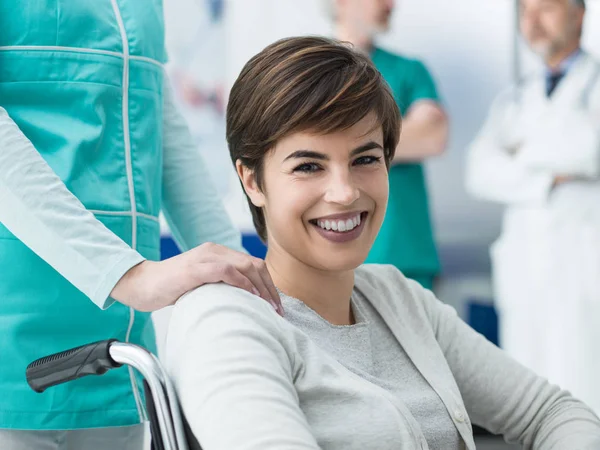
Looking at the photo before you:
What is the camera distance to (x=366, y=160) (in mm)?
1276

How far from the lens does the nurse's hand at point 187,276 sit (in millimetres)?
1089

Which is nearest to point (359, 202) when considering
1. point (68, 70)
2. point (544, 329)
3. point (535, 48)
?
point (68, 70)

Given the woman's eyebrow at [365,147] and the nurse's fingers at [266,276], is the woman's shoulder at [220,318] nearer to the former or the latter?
the nurse's fingers at [266,276]

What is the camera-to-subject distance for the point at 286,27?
12.5 feet

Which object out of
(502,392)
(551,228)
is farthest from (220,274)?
(551,228)

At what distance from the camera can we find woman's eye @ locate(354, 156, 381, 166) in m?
1.27

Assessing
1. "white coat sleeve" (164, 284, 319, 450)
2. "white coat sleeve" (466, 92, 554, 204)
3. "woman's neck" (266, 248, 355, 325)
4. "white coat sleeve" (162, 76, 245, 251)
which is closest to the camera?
"white coat sleeve" (164, 284, 319, 450)

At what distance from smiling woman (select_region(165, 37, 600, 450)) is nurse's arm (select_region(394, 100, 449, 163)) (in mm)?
1767

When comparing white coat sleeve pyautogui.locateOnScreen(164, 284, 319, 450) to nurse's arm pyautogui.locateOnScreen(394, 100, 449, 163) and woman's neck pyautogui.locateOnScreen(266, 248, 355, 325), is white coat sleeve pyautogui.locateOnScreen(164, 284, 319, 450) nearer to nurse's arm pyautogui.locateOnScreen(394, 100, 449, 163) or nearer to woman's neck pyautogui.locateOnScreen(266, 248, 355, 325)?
woman's neck pyautogui.locateOnScreen(266, 248, 355, 325)

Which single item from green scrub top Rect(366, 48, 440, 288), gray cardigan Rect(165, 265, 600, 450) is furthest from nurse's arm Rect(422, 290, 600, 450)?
green scrub top Rect(366, 48, 440, 288)

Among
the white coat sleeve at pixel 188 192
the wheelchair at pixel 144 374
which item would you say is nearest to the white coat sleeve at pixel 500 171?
the white coat sleeve at pixel 188 192

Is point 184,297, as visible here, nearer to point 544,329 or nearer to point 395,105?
point 395,105

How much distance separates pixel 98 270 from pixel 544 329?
8.52ft

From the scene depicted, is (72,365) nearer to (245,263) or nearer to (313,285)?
(245,263)
